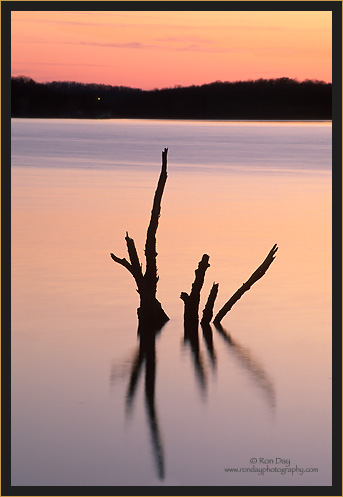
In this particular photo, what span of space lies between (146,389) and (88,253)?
336 inches

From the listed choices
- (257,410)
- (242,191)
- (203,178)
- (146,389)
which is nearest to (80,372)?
(146,389)

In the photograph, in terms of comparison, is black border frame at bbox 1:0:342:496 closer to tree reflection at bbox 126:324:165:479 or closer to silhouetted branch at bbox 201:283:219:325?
tree reflection at bbox 126:324:165:479

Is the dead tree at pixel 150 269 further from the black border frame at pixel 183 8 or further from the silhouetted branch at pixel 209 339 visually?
the black border frame at pixel 183 8

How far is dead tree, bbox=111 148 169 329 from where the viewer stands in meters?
13.6

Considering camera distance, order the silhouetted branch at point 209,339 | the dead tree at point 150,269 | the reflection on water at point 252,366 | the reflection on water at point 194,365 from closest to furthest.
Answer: the reflection on water at point 194,365 → the reflection on water at point 252,366 → the silhouetted branch at point 209,339 → the dead tree at point 150,269

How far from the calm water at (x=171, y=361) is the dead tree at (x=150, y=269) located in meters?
0.31

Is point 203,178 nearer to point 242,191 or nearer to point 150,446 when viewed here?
point 242,191

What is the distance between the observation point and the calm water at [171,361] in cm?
1006

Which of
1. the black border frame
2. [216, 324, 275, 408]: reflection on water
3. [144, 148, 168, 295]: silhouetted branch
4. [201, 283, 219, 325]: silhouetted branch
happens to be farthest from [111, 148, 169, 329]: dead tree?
the black border frame

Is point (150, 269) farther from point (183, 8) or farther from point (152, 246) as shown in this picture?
point (183, 8)

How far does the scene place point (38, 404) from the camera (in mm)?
11828

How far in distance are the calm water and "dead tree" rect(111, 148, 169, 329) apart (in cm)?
31

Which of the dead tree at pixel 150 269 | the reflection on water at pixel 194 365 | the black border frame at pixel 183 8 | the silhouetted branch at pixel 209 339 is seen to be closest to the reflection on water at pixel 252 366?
the reflection on water at pixel 194 365

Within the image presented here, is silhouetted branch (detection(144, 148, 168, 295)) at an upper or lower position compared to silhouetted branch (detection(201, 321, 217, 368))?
upper
